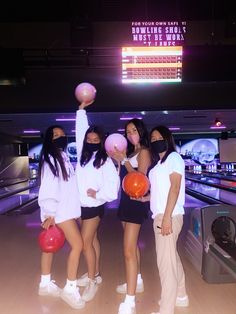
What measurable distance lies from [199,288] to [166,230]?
38.8 inches

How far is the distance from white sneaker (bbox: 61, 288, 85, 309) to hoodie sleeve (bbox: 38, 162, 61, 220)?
1.74 ft

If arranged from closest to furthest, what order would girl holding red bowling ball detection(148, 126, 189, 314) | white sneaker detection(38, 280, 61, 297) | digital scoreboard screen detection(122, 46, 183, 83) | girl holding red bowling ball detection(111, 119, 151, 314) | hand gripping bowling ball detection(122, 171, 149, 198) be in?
girl holding red bowling ball detection(148, 126, 189, 314)
hand gripping bowling ball detection(122, 171, 149, 198)
girl holding red bowling ball detection(111, 119, 151, 314)
white sneaker detection(38, 280, 61, 297)
digital scoreboard screen detection(122, 46, 183, 83)

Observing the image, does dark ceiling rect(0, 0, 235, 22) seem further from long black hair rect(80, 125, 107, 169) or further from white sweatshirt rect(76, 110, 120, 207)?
white sweatshirt rect(76, 110, 120, 207)

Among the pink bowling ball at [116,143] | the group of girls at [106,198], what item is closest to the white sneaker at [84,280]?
the group of girls at [106,198]

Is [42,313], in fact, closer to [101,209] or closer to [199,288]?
[101,209]

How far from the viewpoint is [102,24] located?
23.1 ft

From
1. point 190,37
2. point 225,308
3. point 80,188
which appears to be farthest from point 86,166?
point 190,37

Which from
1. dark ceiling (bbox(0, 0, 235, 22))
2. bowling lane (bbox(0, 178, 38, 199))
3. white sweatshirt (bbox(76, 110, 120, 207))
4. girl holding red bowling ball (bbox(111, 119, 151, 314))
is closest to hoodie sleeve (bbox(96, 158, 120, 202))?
white sweatshirt (bbox(76, 110, 120, 207))

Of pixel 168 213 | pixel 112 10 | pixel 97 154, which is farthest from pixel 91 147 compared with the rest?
pixel 112 10

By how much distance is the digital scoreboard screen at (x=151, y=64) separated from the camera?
4.62m

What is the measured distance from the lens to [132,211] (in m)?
2.29

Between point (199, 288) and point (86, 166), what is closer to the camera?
point (86, 166)

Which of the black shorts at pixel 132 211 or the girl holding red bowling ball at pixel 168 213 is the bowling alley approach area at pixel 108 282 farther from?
the black shorts at pixel 132 211

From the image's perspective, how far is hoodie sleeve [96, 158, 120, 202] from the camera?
8.02 ft
